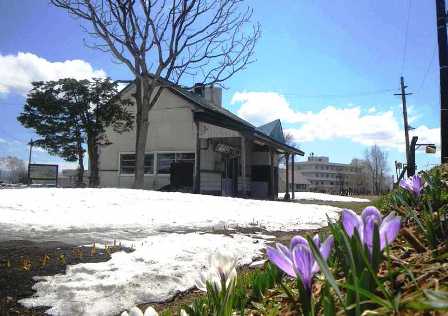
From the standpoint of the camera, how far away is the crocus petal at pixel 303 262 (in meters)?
1.05

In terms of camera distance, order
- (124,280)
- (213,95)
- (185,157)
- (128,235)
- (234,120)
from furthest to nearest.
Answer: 1. (213,95)
2. (234,120)
3. (185,157)
4. (128,235)
5. (124,280)

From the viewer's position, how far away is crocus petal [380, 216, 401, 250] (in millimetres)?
971

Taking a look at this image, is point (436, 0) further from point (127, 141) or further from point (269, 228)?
point (127, 141)

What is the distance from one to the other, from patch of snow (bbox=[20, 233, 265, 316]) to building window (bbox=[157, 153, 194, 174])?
19.6 metres

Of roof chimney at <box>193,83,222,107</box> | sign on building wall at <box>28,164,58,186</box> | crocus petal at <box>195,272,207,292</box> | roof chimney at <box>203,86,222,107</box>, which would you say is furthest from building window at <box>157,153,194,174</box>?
crocus petal at <box>195,272,207,292</box>

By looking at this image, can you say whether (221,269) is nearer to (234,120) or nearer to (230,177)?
(234,120)

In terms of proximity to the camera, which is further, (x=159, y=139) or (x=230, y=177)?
(x=230, y=177)

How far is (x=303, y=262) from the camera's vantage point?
3.46 ft

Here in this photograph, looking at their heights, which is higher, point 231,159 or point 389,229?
point 231,159

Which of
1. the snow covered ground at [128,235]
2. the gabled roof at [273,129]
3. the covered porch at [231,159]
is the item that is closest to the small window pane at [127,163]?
the covered porch at [231,159]

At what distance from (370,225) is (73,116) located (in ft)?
85.1

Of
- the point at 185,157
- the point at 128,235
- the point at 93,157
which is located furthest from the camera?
the point at 93,157

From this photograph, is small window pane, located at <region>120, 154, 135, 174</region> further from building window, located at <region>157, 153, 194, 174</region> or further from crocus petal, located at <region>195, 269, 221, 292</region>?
crocus petal, located at <region>195, 269, 221, 292</region>

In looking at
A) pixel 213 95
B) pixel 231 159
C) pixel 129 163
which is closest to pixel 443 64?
pixel 231 159
